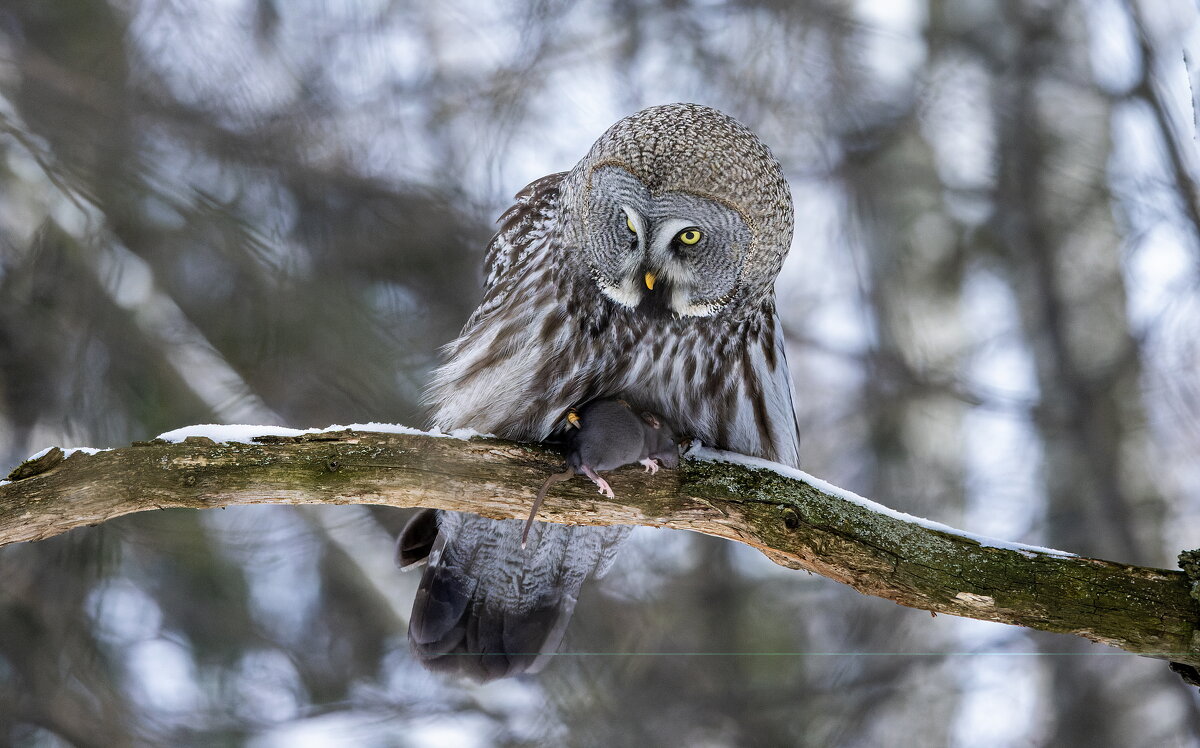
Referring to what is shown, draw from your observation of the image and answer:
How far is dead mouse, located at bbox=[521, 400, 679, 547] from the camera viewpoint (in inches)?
79.9

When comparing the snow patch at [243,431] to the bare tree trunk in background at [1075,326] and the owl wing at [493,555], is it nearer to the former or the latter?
the owl wing at [493,555]

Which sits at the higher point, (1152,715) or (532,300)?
(532,300)

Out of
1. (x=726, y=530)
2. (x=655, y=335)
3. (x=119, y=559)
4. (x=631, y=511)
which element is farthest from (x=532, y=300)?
(x=119, y=559)

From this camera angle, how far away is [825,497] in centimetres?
198

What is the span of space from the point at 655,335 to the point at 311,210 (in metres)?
1.86

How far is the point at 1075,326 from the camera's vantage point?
173 inches

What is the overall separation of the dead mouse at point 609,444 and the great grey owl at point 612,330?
0.17 m

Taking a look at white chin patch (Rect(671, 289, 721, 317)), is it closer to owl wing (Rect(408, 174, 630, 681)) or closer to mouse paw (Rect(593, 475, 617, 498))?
owl wing (Rect(408, 174, 630, 681))

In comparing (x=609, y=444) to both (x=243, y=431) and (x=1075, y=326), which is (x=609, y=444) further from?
(x=1075, y=326)

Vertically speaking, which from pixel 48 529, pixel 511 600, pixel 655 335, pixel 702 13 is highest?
pixel 702 13

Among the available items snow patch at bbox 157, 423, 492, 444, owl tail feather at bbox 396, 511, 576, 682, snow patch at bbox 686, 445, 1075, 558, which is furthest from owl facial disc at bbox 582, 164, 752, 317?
owl tail feather at bbox 396, 511, 576, 682

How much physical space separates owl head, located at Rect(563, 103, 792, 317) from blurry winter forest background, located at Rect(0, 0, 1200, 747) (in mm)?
996

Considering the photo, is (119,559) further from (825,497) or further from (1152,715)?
(1152,715)

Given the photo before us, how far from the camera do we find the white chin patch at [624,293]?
226 centimetres
